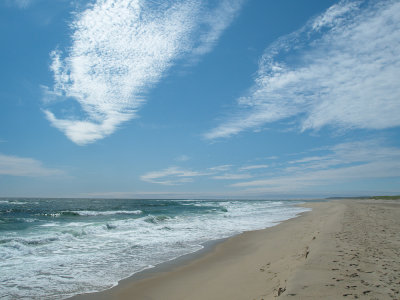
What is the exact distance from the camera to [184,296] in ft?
17.4

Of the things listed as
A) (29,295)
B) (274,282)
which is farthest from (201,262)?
(29,295)

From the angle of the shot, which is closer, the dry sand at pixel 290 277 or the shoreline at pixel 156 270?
the dry sand at pixel 290 277

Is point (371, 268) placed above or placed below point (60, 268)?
above

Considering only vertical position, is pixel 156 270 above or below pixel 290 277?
below

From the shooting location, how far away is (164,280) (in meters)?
6.39

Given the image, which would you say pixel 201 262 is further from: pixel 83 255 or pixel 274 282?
pixel 83 255

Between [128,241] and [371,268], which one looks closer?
[371,268]

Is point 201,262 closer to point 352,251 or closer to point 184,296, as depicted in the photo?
point 184,296

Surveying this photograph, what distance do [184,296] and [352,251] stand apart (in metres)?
4.25

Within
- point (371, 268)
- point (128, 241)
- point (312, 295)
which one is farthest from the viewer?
point (128, 241)

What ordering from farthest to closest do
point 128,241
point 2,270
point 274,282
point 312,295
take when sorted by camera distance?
point 128,241 < point 2,270 < point 274,282 < point 312,295

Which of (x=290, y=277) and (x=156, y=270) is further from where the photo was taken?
(x=156, y=270)

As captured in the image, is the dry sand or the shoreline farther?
the shoreline

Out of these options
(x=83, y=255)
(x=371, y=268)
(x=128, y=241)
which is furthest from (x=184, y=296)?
(x=128, y=241)
